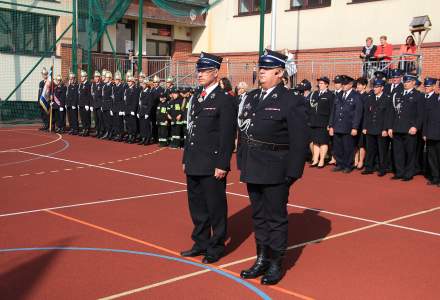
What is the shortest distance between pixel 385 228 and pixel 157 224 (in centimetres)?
292

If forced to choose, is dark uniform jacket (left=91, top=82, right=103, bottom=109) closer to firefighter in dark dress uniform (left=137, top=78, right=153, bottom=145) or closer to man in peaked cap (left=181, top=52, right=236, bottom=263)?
firefighter in dark dress uniform (left=137, top=78, right=153, bottom=145)

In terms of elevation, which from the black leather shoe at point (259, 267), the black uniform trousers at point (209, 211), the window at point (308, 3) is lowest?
the black leather shoe at point (259, 267)

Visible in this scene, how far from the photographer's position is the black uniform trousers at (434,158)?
10.6 metres

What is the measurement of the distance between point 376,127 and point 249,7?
15.1 metres

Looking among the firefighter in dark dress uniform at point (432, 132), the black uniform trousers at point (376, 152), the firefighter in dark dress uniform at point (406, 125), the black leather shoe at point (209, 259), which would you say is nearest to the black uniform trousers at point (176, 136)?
the black uniform trousers at point (376, 152)

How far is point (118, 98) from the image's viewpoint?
17.0m

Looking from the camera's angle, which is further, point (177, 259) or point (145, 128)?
point (145, 128)

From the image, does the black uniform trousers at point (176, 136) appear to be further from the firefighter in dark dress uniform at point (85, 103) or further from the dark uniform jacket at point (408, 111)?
the dark uniform jacket at point (408, 111)

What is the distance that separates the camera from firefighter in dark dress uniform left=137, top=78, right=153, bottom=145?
1636cm

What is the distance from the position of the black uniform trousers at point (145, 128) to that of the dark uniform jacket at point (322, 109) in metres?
5.84

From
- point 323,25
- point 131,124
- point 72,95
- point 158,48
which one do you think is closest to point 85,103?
point 72,95

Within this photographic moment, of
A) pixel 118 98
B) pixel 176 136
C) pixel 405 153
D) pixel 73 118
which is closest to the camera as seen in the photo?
pixel 405 153

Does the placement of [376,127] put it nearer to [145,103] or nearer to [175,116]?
[175,116]

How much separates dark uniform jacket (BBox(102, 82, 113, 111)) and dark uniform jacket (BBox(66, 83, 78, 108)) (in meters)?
1.80
